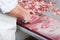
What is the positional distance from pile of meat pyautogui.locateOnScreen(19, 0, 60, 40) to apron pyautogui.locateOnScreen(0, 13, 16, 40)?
116 millimetres

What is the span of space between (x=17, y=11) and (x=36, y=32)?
0.23 m

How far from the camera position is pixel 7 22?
3.33ft

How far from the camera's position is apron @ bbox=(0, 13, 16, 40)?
37.1 inches

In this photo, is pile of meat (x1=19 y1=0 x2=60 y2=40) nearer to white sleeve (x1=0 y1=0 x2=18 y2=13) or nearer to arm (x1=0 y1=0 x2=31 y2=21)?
arm (x1=0 y1=0 x2=31 y2=21)

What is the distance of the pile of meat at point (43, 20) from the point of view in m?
1.01

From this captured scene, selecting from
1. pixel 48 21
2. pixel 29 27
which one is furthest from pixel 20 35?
pixel 48 21

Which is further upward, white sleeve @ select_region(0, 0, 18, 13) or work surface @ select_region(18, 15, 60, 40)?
white sleeve @ select_region(0, 0, 18, 13)

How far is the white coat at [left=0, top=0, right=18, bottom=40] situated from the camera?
37.3 inches

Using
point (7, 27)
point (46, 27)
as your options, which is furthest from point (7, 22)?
point (46, 27)

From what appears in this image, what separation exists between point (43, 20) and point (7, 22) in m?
0.31

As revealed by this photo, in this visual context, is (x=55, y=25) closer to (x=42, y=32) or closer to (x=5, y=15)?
(x=42, y=32)

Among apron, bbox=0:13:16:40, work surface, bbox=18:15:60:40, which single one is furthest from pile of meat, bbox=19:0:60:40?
apron, bbox=0:13:16:40

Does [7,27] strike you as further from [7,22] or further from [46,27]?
[46,27]

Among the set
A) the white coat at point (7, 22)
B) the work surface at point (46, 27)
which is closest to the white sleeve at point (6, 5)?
the white coat at point (7, 22)
